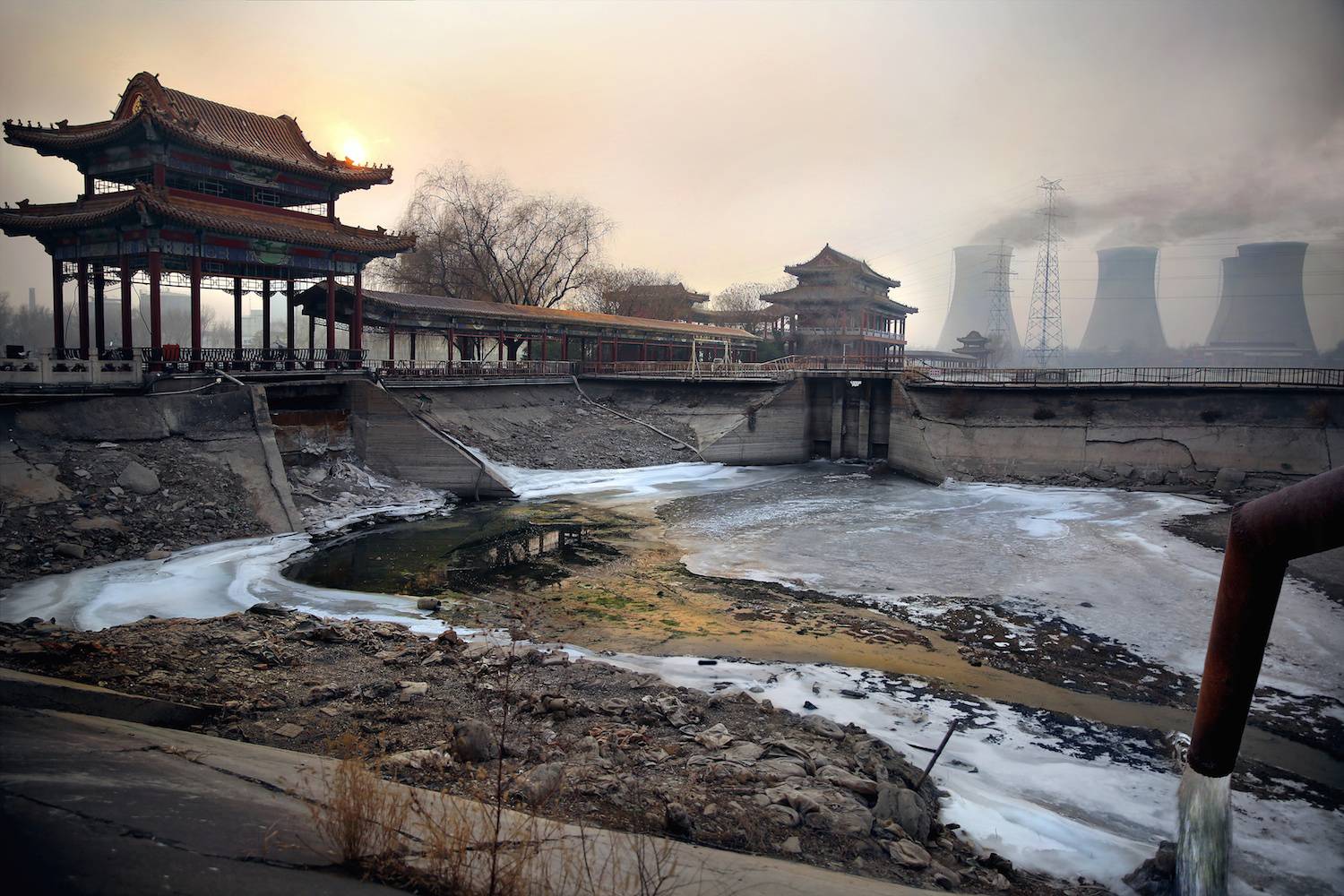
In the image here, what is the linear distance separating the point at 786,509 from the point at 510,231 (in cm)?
3248

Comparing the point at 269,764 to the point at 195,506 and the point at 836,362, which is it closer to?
the point at 195,506

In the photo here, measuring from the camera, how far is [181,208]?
2391 centimetres

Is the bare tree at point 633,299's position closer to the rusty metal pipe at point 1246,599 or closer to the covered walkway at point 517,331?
the covered walkway at point 517,331

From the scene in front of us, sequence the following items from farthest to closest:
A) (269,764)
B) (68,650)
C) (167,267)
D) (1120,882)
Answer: (167,267) < (68,650) < (1120,882) < (269,764)

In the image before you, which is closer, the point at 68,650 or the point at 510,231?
the point at 68,650

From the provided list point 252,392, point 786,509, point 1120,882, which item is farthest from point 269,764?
point 786,509

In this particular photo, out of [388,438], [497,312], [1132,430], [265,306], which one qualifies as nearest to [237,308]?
[265,306]

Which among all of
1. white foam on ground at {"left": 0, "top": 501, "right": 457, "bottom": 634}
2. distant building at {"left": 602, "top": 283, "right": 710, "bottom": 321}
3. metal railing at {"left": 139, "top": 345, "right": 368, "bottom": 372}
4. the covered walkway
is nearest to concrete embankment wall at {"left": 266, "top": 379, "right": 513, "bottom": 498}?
metal railing at {"left": 139, "top": 345, "right": 368, "bottom": 372}

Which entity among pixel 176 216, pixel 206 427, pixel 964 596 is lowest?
pixel 964 596

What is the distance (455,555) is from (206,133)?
16.9 m

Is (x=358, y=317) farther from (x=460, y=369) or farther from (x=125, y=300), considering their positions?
(x=125, y=300)

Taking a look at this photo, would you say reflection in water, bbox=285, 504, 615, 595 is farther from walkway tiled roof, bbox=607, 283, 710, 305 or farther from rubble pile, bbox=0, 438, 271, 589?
walkway tiled roof, bbox=607, 283, 710, 305

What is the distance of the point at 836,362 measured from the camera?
4997cm

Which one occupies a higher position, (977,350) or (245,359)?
(977,350)
